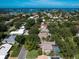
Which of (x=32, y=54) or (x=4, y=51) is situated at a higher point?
(x=4, y=51)

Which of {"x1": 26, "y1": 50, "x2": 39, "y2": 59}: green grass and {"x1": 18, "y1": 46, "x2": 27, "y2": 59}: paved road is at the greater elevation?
{"x1": 26, "y1": 50, "x2": 39, "y2": 59}: green grass

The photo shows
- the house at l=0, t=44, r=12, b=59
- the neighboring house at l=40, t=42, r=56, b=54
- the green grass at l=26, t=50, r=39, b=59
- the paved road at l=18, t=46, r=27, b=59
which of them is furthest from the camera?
the neighboring house at l=40, t=42, r=56, b=54

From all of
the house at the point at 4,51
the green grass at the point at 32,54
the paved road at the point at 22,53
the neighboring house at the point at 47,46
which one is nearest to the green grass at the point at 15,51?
the paved road at the point at 22,53

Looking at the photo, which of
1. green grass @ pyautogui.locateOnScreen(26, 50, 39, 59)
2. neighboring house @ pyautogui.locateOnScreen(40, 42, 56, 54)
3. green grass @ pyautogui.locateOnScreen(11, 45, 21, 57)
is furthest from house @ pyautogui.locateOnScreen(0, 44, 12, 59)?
neighboring house @ pyautogui.locateOnScreen(40, 42, 56, 54)

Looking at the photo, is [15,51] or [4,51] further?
[15,51]

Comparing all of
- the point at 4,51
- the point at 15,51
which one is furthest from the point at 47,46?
the point at 4,51

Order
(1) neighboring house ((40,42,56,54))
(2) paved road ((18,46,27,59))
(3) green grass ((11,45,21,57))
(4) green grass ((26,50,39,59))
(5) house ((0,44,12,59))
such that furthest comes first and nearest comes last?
(1) neighboring house ((40,42,56,54))
(3) green grass ((11,45,21,57))
(2) paved road ((18,46,27,59))
(4) green grass ((26,50,39,59))
(5) house ((0,44,12,59))

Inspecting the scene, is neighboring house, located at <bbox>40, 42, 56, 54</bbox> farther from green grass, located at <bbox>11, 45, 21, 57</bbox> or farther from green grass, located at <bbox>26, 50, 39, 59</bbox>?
green grass, located at <bbox>11, 45, 21, 57</bbox>

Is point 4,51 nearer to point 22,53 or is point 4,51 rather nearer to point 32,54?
point 22,53

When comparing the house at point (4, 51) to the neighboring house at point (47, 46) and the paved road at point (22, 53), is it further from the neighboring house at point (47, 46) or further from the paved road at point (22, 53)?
the neighboring house at point (47, 46)

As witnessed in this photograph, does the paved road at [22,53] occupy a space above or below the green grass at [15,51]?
below

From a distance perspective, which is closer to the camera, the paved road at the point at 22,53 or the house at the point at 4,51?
the house at the point at 4,51

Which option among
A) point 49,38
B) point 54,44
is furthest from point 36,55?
point 49,38
